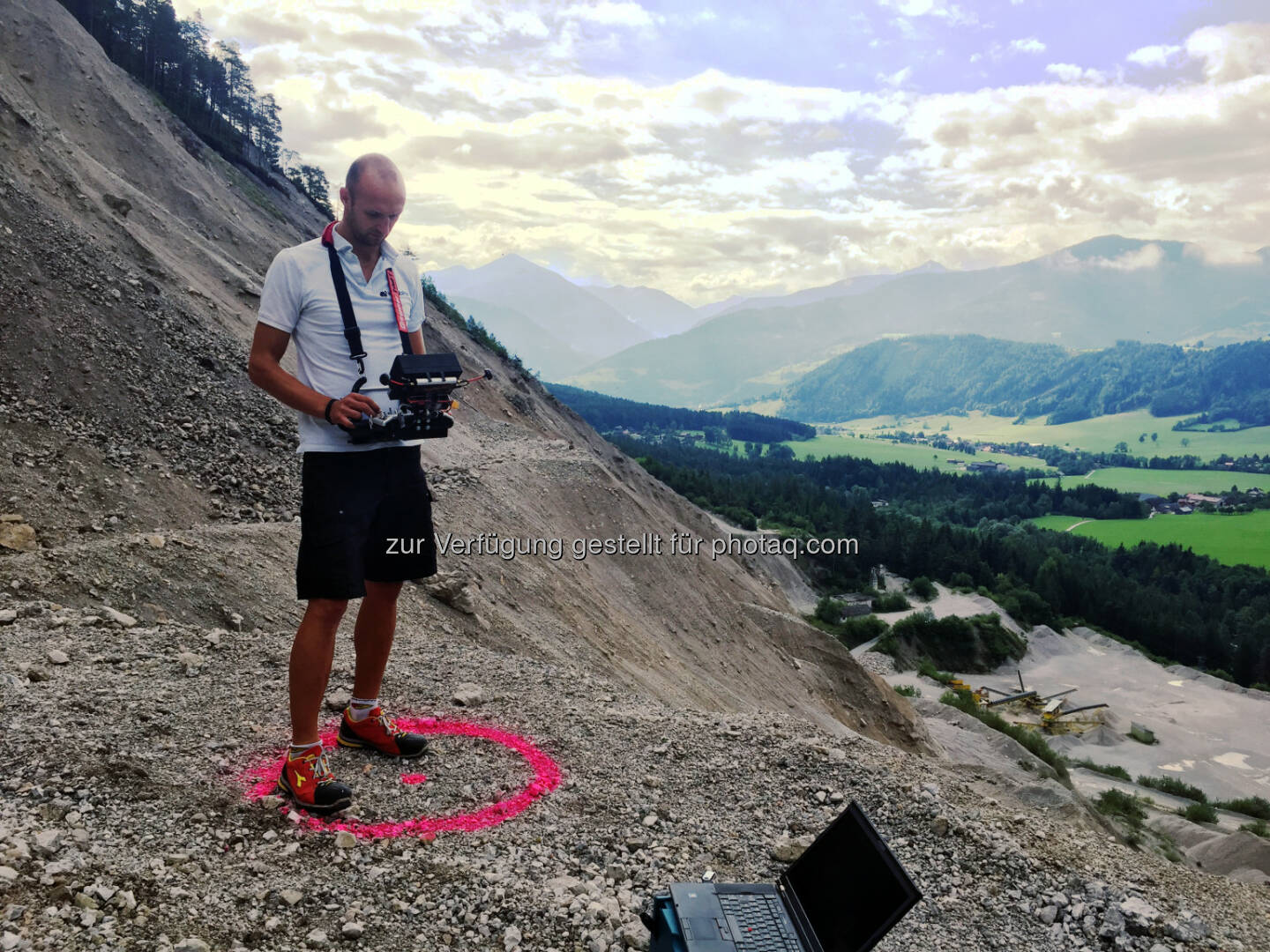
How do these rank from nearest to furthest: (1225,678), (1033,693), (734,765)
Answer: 1. (734,765)
2. (1033,693)
3. (1225,678)

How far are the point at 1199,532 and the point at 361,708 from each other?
15890 centimetres

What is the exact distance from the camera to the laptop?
12.3 ft

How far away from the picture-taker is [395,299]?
5.43 meters

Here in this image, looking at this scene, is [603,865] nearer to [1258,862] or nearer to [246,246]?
[1258,862]

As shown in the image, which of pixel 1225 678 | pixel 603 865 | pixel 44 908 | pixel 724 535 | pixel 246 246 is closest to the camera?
pixel 44 908

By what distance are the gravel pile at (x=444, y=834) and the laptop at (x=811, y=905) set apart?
72cm

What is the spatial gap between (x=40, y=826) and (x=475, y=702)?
3.42 metres

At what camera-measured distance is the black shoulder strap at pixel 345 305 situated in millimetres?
5180

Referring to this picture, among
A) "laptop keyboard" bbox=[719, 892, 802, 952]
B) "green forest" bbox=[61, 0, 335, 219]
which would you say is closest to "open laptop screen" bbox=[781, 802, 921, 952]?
"laptop keyboard" bbox=[719, 892, 802, 952]

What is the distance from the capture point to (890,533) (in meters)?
95.4

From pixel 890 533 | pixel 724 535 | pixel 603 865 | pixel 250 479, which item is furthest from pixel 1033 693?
pixel 603 865

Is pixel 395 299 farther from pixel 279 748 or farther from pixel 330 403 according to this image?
pixel 279 748

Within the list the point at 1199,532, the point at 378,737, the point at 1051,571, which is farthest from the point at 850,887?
the point at 1199,532

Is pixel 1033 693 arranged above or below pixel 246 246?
below
